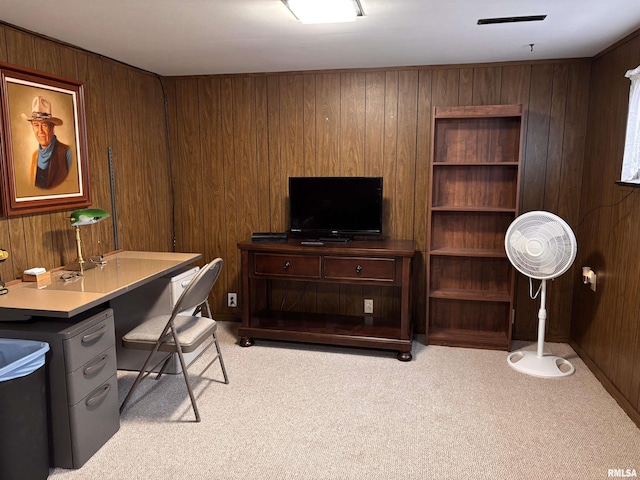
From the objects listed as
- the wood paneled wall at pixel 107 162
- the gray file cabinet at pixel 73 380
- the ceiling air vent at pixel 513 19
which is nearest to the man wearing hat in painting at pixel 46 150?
the wood paneled wall at pixel 107 162

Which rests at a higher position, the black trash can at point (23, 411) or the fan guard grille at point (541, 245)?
the fan guard grille at point (541, 245)

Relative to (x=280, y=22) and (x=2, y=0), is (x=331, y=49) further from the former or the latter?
(x=2, y=0)

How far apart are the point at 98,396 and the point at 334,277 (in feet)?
5.87

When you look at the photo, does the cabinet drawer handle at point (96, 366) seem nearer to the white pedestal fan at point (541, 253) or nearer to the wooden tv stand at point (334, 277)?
the wooden tv stand at point (334, 277)

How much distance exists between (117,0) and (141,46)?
877mm

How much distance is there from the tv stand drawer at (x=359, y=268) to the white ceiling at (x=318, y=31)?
1459 mm

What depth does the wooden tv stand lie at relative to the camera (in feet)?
11.5

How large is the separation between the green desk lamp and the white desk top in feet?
0.24

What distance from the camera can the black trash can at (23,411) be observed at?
196 centimetres

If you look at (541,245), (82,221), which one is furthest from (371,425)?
(82,221)

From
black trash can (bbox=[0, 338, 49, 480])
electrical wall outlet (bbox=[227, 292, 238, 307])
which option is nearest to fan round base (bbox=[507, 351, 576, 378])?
electrical wall outlet (bbox=[227, 292, 238, 307])

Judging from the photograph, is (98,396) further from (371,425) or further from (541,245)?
(541,245)

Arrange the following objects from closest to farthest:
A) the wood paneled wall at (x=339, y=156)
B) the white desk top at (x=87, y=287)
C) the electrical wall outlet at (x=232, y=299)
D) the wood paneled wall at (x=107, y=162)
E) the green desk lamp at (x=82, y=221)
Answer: the white desk top at (x=87, y=287), the wood paneled wall at (x=107, y=162), the green desk lamp at (x=82, y=221), the wood paneled wall at (x=339, y=156), the electrical wall outlet at (x=232, y=299)

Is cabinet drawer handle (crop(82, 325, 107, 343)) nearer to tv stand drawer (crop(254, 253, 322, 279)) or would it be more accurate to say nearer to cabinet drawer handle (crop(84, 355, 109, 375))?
cabinet drawer handle (crop(84, 355, 109, 375))
